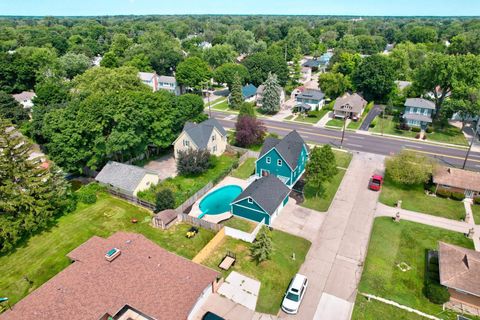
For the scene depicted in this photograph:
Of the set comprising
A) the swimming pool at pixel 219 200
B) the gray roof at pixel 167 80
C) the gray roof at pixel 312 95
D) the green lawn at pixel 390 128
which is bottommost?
the swimming pool at pixel 219 200

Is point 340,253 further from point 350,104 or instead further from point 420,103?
point 420,103

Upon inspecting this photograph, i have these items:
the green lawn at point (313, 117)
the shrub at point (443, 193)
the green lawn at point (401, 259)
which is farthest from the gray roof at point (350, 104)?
the green lawn at point (401, 259)

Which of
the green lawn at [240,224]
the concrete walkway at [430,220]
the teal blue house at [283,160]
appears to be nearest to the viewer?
the concrete walkway at [430,220]

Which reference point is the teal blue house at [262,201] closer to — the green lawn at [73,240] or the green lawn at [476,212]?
the green lawn at [73,240]

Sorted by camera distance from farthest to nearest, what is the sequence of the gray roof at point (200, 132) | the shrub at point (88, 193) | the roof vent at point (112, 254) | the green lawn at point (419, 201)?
the gray roof at point (200, 132) < the shrub at point (88, 193) < the green lawn at point (419, 201) < the roof vent at point (112, 254)

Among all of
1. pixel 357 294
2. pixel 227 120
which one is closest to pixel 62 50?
pixel 227 120

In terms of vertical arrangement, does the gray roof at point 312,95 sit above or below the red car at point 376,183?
above

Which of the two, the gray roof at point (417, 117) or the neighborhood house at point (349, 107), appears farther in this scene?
the neighborhood house at point (349, 107)

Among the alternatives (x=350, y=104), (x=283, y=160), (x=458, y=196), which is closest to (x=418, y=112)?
(x=350, y=104)
